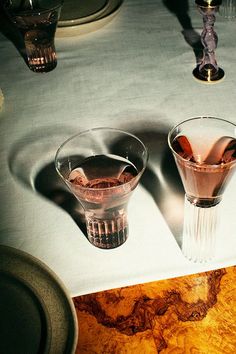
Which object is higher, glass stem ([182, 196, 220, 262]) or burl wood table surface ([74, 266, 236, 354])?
glass stem ([182, 196, 220, 262])

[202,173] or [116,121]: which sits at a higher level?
[202,173]

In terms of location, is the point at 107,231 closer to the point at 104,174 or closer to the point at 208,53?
the point at 104,174

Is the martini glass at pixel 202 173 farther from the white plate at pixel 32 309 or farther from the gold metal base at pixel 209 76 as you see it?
the gold metal base at pixel 209 76

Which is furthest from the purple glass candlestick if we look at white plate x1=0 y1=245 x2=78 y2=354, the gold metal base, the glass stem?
white plate x1=0 y1=245 x2=78 y2=354

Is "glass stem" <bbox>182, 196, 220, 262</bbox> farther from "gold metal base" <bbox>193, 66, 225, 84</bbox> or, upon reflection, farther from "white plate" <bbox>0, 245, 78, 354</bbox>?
"gold metal base" <bbox>193, 66, 225, 84</bbox>

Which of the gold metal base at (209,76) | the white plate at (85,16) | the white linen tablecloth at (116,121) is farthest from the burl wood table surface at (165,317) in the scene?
the white plate at (85,16)

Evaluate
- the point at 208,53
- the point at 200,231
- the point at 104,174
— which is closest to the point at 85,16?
the point at 208,53
